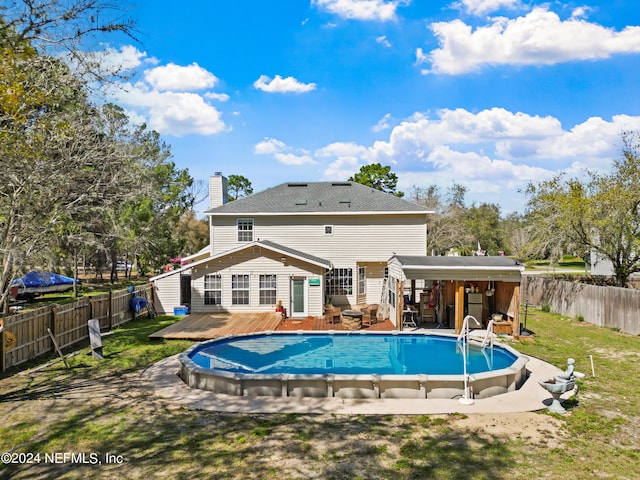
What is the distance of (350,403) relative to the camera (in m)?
9.49

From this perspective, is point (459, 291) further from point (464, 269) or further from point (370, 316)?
point (370, 316)

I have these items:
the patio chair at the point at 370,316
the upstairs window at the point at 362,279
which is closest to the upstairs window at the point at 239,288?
the patio chair at the point at 370,316

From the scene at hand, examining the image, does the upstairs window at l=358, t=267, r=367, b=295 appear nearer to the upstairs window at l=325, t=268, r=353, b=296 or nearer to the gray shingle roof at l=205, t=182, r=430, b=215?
the upstairs window at l=325, t=268, r=353, b=296

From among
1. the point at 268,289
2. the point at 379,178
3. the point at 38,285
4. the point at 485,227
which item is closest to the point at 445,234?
the point at 379,178

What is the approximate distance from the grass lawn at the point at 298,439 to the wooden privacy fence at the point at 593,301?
291 inches

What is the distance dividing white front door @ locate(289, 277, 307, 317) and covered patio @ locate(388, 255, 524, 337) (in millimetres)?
4240

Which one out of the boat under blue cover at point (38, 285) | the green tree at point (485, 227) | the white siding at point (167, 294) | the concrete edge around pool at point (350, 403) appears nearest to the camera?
the concrete edge around pool at point (350, 403)

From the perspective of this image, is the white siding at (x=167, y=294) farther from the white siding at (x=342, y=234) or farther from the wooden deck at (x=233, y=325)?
the white siding at (x=342, y=234)

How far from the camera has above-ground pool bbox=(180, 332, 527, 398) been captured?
984cm

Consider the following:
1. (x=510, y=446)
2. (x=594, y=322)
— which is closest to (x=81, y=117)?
(x=510, y=446)

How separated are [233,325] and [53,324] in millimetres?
6627

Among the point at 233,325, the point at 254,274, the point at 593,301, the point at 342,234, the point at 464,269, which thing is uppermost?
the point at 342,234

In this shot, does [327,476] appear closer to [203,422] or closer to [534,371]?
[203,422]

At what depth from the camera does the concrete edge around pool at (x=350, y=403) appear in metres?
9.04
